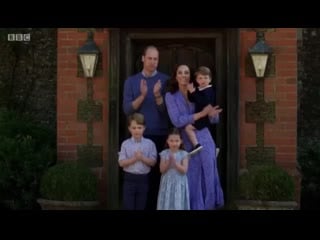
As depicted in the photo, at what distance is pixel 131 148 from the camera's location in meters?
6.36

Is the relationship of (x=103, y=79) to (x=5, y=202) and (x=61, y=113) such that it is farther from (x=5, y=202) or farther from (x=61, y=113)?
(x=5, y=202)

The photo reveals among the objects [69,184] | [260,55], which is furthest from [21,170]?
[260,55]

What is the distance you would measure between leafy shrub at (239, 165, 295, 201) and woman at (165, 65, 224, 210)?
0.37 meters

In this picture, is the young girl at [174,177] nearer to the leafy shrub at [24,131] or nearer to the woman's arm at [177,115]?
the woman's arm at [177,115]

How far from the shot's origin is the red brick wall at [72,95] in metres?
7.19

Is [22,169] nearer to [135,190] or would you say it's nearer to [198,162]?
[135,190]

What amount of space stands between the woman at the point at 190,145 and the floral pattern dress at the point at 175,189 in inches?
7.1

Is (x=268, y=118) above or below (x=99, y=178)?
above

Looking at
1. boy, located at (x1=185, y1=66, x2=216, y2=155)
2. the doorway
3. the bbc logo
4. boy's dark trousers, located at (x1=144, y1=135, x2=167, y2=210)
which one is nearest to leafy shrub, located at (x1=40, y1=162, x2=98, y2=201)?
the doorway

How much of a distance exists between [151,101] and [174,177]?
89 centimetres
